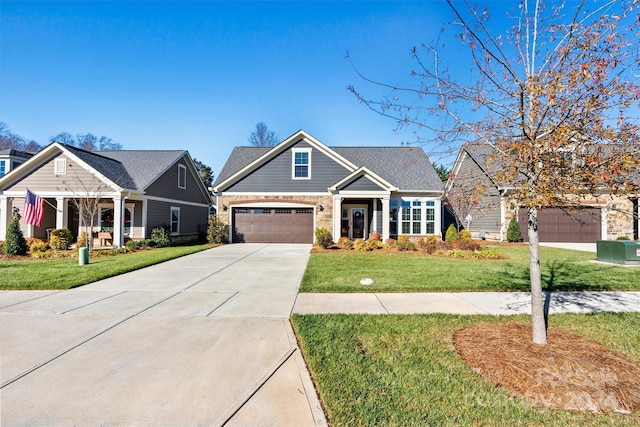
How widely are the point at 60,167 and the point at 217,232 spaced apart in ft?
28.1

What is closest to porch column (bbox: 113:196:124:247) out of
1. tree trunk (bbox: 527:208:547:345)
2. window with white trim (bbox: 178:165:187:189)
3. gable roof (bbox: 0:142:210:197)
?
gable roof (bbox: 0:142:210:197)

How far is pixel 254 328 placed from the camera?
15.2 feet

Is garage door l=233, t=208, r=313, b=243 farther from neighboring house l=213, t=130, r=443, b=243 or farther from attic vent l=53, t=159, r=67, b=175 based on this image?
attic vent l=53, t=159, r=67, b=175

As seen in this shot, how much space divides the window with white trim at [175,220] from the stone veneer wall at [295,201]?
11.6ft

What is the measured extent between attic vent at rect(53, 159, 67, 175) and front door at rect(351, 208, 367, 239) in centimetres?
1603

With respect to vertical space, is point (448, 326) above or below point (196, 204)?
below

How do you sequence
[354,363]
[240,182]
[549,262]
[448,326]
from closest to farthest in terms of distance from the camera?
[354,363], [448,326], [549,262], [240,182]

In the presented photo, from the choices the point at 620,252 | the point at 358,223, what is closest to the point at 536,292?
the point at 620,252

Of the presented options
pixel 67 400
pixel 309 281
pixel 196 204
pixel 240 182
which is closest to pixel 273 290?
pixel 309 281

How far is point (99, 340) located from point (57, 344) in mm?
483

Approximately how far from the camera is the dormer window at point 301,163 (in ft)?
61.7

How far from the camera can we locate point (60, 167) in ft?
51.9

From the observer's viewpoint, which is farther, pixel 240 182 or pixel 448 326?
pixel 240 182

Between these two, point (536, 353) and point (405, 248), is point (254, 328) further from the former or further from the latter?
point (405, 248)
